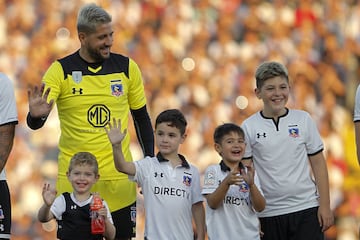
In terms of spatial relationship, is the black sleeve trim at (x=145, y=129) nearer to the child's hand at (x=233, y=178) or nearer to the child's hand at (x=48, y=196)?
the child's hand at (x=233, y=178)

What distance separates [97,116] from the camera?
17.1 feet

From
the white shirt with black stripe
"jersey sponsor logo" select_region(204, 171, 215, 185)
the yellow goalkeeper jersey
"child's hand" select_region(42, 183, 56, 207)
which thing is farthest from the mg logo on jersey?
the white shirt with black stripe

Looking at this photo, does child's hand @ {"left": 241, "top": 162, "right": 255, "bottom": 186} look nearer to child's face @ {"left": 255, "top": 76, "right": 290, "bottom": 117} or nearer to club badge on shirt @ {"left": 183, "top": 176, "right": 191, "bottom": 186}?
club badge on shirt @ {"left": 183, "top": 176, "right": 191, "bottom": 186}

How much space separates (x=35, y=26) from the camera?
9.45 metres

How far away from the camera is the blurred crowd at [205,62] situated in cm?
926

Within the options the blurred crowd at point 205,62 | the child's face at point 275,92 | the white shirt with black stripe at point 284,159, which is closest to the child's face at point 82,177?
the white shirt with black stripe at point 284,159

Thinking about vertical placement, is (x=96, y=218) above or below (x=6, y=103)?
below

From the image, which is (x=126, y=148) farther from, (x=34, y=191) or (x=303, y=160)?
(x=34, y=191)

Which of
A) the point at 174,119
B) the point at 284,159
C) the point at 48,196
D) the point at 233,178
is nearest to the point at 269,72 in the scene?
the point at 284,159

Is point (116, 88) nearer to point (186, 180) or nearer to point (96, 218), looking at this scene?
point (186, 180)

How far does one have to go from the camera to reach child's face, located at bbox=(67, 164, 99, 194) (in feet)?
16.4

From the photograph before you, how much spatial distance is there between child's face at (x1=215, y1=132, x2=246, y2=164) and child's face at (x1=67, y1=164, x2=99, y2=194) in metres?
0.75

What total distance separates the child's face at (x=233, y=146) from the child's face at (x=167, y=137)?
0.84 ft

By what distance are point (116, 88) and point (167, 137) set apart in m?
0.42
